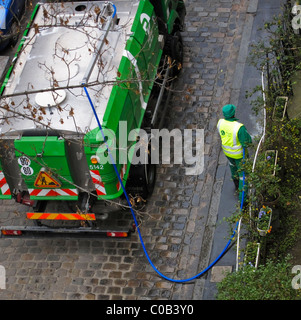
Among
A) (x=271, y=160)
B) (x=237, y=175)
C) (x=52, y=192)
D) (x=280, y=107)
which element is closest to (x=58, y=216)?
(x=52, y=192)

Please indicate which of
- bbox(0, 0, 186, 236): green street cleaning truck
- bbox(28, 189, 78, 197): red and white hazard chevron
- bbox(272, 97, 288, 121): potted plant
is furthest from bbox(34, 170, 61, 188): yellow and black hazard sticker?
bbox(272, 97, 288, 121): potted plant

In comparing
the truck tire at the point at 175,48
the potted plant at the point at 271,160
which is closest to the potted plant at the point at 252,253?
the potted plant at the point at 271,160

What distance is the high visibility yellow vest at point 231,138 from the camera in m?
10.1

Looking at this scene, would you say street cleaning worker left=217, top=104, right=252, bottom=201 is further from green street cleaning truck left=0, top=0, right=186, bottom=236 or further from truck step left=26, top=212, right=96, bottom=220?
truck step left=26, top=212, right=96, bottom=220

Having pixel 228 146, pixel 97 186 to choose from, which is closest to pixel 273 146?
pixel 228 146

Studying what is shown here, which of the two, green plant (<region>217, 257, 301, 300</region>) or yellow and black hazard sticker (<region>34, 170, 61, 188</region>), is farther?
yellow and black hazard sticker (<region>34, 170, 61, 188</region>)

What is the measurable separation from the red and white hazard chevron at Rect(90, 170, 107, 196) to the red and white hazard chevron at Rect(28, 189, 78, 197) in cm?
36

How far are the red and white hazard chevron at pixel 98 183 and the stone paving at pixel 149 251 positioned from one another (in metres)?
1.20

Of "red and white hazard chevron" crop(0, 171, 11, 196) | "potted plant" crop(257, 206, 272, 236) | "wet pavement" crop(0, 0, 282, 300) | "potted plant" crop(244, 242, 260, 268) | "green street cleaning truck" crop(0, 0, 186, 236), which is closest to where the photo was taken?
"potted plant" crop(244, 242, 260, 268)

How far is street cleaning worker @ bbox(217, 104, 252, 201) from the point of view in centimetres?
1005

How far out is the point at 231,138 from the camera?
10.1 m

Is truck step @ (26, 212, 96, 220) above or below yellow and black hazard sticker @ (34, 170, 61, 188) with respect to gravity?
below
